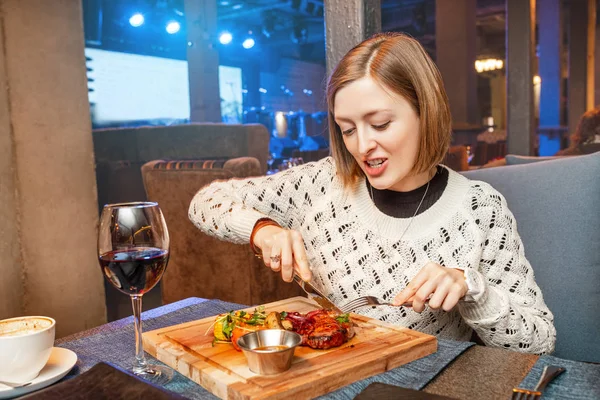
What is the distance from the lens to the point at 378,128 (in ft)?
4.63

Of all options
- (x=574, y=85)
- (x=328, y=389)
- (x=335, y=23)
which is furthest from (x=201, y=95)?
(x=328, y=389)

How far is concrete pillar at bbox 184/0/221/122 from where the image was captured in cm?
964

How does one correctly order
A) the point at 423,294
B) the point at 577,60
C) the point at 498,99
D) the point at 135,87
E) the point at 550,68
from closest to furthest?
the point at 423,294 < the point at 550,68 < the point at 577,60 < the point at 135,87 < the point at 498,99

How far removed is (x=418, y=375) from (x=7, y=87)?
229cm

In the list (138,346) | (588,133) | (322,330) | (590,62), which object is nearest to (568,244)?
(322,330)

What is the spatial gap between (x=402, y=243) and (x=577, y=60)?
12164 millimetres

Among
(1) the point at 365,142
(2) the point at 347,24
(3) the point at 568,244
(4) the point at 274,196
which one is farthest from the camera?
(2) the point at 347,24

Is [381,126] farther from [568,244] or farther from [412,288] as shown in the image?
[568,244]

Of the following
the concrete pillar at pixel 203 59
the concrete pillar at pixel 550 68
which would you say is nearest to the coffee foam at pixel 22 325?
the concrete pillar at pixel 203 59

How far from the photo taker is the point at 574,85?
11.7 metres

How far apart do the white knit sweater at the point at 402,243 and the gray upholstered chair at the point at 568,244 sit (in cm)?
24

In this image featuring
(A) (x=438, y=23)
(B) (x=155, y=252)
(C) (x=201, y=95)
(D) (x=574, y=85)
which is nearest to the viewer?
(B) (x=155, y=252)

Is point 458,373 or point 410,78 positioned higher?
point 410,78

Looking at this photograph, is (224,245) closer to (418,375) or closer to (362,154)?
(362,154)
